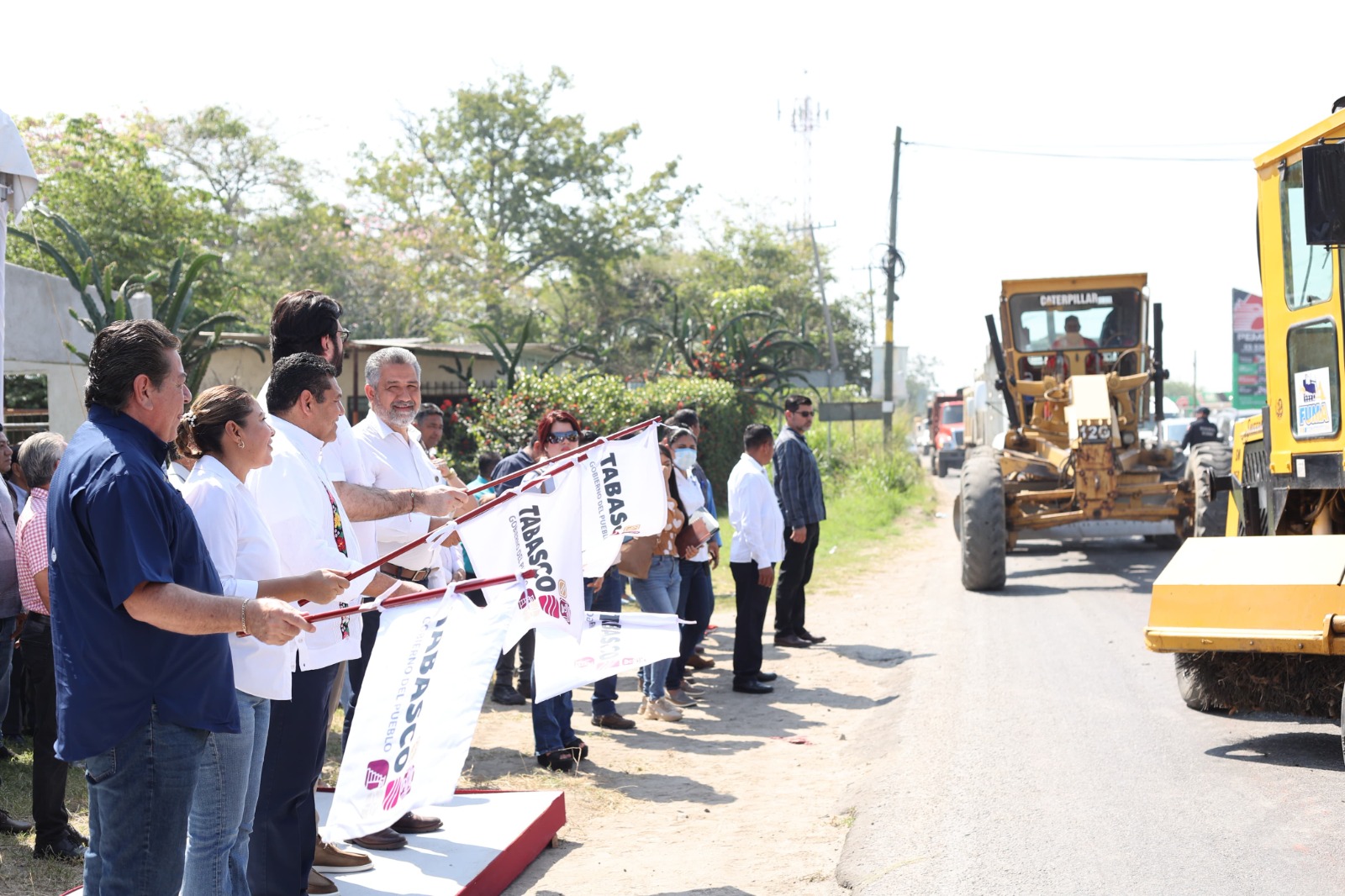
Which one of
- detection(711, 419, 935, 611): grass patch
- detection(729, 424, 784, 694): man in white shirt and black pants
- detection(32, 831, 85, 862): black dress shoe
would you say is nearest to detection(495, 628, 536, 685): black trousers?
detection(729, 424, 784, 694): man in white shirt and black pants

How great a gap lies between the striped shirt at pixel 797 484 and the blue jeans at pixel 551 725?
388 centimetres

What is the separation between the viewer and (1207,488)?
535 inches

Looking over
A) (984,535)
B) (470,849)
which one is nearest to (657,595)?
(470,849)

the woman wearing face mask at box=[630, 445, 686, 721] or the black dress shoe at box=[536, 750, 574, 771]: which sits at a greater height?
the woman wearing face mask at box=[630, 445, 686, 721]

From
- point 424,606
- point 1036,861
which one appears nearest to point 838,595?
point 1036,861

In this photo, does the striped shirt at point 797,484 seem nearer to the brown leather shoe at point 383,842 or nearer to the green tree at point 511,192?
the brown leather shoe at point 383,842

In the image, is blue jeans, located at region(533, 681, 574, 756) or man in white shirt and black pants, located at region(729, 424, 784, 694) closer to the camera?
blue jeans, located at region(533, 681, 574, 756)

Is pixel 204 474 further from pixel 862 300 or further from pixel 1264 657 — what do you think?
pixel 862 300

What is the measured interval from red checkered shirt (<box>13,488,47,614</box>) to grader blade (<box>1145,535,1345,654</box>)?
540cm

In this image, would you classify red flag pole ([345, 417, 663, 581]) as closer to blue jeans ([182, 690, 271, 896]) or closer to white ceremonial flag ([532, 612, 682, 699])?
blue jeans ([182, 690, 271, 896])

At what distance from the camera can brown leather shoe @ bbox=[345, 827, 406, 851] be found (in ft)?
17.2

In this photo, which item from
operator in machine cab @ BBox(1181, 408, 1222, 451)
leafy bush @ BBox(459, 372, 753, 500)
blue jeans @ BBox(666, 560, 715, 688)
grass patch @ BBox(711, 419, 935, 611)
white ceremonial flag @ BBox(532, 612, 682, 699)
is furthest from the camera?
operator in machine cab @ BBox(1181, 408, 1222, 451)

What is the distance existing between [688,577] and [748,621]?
57 centimetres

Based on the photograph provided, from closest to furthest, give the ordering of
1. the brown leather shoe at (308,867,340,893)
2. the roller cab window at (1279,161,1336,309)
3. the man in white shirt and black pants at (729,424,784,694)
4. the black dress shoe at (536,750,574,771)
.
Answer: the brown leather shoe at (308,867,340,893), the black dress shoe at (536,750,574,771), the roller cab window at (1279,161,1336,309), the man in white shirt and black pants at (729,424,784,694)
